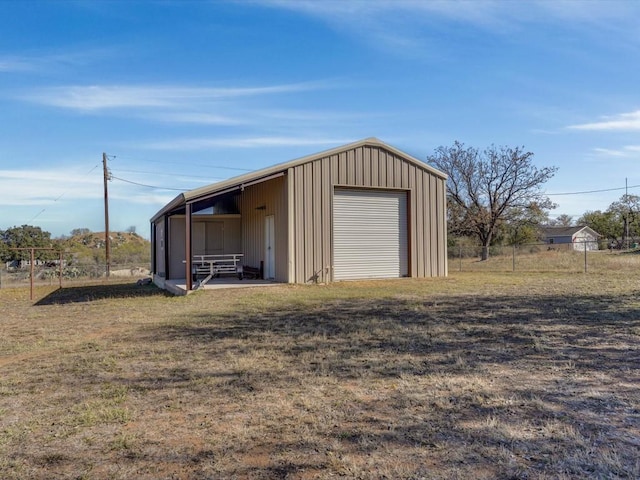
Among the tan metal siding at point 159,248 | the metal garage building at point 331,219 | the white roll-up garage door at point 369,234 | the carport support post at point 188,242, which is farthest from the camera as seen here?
the tan metal siding at point 159,248

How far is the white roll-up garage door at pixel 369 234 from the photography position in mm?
14961

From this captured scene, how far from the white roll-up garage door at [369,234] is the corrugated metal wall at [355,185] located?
1.02ft

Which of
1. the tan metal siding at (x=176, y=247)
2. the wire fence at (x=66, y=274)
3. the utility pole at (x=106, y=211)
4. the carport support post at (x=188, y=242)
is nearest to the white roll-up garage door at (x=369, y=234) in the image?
the carport support post at (x=188, y=242)

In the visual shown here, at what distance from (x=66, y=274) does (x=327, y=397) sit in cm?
2207

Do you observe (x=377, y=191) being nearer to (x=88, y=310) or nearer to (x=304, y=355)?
(x=88, y=310)

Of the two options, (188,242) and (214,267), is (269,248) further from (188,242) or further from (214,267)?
(188,242)

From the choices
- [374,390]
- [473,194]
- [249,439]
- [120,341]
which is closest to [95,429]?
[249,439]

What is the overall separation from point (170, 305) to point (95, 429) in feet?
24.4

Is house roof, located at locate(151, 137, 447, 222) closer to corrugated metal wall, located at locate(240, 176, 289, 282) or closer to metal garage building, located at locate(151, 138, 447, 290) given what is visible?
metal garage building, located at locate(151, 138, 447, 290)

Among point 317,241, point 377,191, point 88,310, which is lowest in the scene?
point 88,310

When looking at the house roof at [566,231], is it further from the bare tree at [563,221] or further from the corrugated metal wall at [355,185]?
the corrugated metal wall at [355,185]

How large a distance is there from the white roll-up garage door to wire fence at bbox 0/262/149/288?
444 inches

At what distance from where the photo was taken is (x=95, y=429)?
138 inches

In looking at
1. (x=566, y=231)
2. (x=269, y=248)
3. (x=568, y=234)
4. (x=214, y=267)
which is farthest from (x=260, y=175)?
(x=566, y=231)
